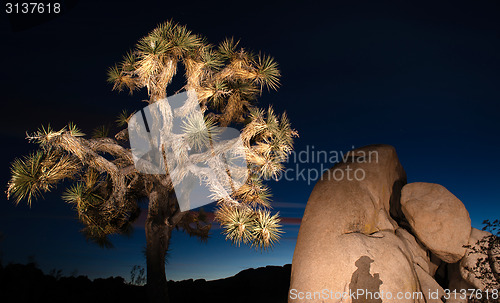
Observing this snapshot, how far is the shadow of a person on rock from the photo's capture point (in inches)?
216

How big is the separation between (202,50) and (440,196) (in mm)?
6360

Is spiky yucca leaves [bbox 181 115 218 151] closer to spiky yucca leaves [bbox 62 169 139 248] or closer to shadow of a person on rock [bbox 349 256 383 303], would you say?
spiky yucca leaves [bbox 62 169 139 248]

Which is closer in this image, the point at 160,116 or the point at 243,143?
the point at 243,143

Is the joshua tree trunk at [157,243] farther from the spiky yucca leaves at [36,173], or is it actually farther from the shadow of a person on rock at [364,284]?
the shadow of a person on rock at [364,284]

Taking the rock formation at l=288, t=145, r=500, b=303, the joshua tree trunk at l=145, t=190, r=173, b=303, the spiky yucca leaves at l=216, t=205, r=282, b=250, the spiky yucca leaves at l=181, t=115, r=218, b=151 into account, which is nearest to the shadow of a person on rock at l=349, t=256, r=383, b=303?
the rock formation at l=288, t=145, r=500, b=303

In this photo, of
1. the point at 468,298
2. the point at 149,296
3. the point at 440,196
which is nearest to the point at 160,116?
the point at 149,296

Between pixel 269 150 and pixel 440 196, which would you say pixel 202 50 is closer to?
pixel 269 150

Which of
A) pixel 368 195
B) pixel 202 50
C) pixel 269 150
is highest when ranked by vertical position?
pixel 202 50

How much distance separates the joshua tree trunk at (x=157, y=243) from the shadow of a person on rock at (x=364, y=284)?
4493 millimetres

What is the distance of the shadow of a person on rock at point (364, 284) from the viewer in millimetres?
5488

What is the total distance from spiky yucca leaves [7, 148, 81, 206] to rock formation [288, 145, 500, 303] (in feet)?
17.7

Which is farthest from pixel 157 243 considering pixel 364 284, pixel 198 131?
pixel 364 284

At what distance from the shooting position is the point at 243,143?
8.31 meters

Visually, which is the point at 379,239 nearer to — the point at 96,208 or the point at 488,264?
the point at 488,264
